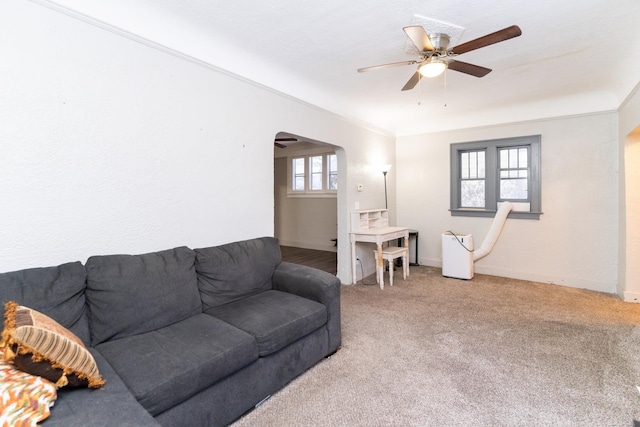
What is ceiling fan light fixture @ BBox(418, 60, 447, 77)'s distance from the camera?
2.41 meters

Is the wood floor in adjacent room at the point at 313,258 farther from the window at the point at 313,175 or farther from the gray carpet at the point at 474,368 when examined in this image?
the gray carpet at the point at 474,368

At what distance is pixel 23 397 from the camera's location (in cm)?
99

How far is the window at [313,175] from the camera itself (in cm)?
686

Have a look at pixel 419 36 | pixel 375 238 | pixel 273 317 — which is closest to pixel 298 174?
pixel 375 238

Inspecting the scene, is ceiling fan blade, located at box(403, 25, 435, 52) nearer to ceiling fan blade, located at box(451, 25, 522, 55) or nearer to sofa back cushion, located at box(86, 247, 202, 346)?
ceiling fan blade, located at box(451, 25, 522, 55)

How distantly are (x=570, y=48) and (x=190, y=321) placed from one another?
12.8 ft

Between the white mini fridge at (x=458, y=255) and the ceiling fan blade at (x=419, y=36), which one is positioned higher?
the ceiling fan blade at (x=419, y=36)

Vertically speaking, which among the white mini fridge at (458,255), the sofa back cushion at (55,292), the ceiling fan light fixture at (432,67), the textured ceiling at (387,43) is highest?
the textured ceiling at (387,43)

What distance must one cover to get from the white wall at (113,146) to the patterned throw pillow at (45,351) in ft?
2.48

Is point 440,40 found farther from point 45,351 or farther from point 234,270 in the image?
point 45,351

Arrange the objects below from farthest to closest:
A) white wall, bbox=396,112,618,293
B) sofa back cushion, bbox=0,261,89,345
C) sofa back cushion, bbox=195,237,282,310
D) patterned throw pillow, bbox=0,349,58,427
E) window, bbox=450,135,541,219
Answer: window, bbox=450,135,541,219, white wall, bbox=396,112,618,293, sofa back cushion, bbox=195,237,282,310, sofa back cushion, bbox=0,261,89,345, patterned throw pillow, bbox=0,349,58,427

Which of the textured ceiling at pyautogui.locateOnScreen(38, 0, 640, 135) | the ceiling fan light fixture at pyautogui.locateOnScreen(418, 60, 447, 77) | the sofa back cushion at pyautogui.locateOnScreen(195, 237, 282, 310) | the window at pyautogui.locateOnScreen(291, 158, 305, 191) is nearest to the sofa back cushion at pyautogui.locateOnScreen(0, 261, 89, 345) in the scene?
the sofa back cushion at pyautogui.locateOnScreen(195, 237, 282, 310)

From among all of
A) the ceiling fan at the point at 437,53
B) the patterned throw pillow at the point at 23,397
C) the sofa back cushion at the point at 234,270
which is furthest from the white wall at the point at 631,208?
the patterned throw pillow at the point at 23,397

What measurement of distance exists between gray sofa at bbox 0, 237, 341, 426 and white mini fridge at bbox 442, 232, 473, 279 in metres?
2.82
